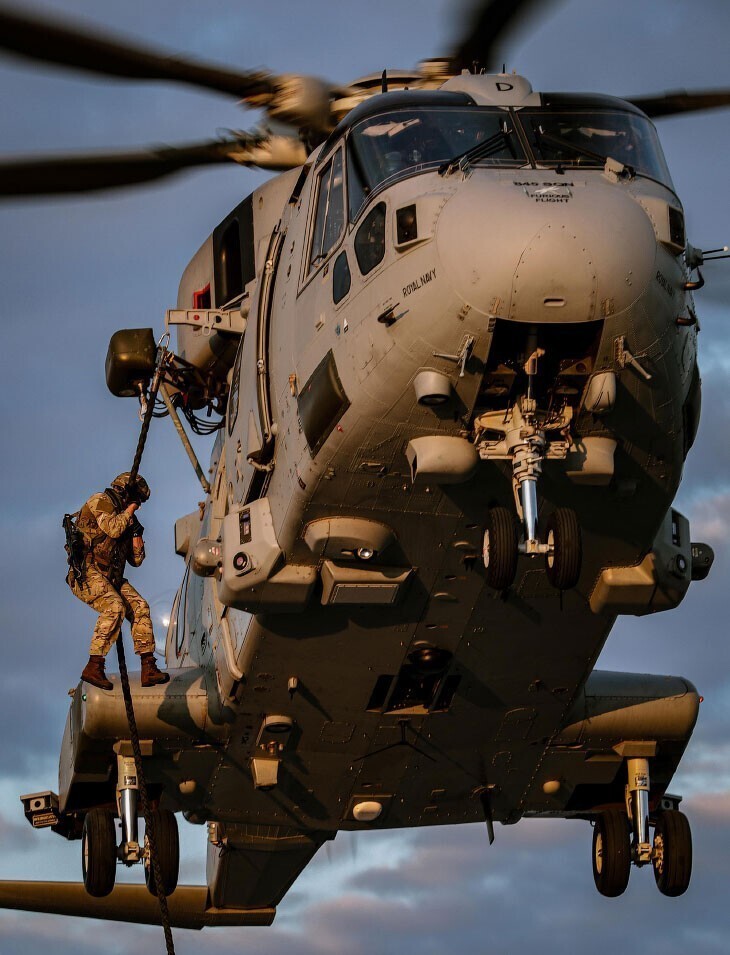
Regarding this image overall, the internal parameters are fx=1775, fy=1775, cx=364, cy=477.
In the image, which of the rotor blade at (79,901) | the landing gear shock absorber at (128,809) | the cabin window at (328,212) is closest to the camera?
the cabin window at (328,212)

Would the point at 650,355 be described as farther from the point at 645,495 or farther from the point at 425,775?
the point at 425,775

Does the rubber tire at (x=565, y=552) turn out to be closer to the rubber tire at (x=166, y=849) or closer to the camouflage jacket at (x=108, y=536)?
the camouflage jacket at (x=108, y=536)

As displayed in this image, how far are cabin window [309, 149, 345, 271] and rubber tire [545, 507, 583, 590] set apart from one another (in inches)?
128

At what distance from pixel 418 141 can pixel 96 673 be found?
6676 millimetres

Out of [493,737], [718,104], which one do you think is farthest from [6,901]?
[718,104]

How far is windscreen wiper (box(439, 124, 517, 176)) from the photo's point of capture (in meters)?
14.7

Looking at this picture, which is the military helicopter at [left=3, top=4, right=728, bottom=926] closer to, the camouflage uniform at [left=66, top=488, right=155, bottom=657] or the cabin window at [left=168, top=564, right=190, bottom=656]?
the cabin window at [left=168, top=564, right=190, bottom=656]

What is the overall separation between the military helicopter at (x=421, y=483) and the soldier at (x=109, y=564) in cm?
47

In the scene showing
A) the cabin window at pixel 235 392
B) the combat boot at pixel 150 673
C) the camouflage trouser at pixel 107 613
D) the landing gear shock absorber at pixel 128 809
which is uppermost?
the cabin window at pixel 235 392

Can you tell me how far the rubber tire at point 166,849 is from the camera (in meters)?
18.9

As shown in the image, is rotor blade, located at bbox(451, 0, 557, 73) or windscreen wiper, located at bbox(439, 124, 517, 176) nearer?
windscreen wiper, located at bbox(439, 124, 517, 176)

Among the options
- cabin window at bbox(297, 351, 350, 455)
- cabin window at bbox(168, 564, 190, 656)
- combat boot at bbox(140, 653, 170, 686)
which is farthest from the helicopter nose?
cabin window at bbox(168, 564, 190, 656)

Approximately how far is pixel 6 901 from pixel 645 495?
1001 cm

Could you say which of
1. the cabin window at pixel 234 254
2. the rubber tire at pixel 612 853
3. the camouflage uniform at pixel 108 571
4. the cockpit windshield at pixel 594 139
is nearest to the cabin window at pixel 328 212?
the cockpit windshield at pixel 594 139
